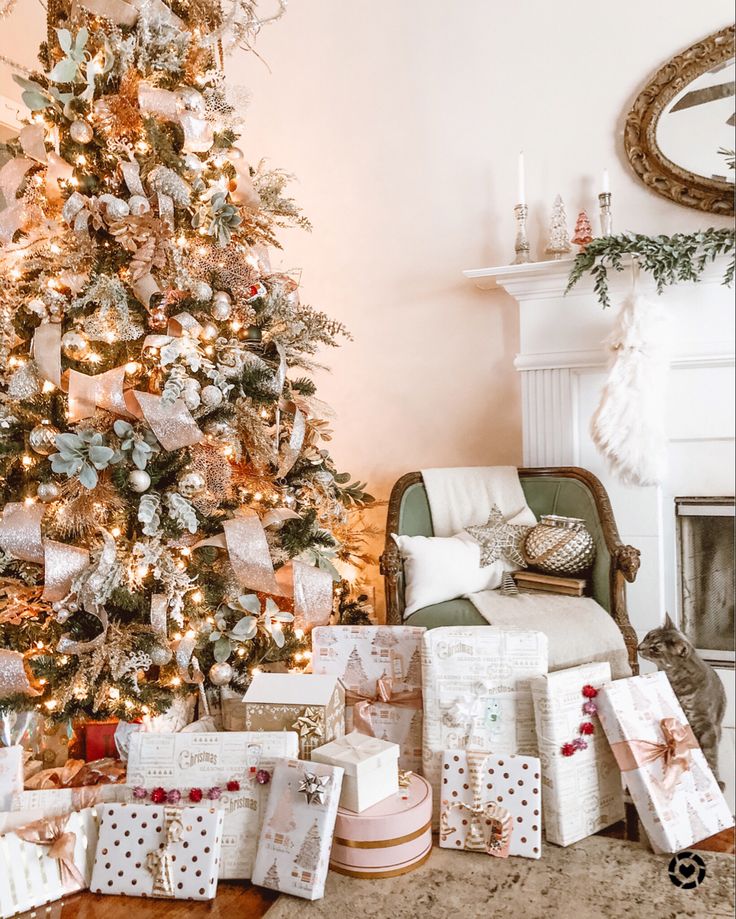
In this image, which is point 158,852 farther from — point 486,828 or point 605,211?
point 605,211

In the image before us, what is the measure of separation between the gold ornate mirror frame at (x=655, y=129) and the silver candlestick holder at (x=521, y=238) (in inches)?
16.8

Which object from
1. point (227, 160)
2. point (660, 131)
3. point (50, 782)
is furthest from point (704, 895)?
point (660, 131)

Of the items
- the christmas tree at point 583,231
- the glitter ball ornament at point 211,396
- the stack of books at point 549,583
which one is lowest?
the stack of books at point 549,583

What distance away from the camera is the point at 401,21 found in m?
2.89

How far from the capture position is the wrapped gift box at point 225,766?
1538mm

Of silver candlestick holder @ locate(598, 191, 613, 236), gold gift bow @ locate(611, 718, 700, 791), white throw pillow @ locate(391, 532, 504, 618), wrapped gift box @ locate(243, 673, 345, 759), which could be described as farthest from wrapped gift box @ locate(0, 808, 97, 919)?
silver candlestick holder @ locate(598, 191, 613, 236)

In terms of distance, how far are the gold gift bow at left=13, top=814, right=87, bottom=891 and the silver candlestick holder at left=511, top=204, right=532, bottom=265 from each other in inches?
90.8

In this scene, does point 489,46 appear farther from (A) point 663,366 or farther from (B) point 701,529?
(B) point 701,529

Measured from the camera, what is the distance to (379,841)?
1.50m

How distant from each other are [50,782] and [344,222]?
2411mm

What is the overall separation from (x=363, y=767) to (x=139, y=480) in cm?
85

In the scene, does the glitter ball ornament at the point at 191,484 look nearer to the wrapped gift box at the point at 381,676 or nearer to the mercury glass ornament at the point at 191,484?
the mercury glass ornament at the point at 191,484

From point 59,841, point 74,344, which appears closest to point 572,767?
point 59,841

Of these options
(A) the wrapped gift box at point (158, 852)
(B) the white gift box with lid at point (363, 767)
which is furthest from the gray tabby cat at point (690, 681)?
(A) the wrapped gift box at point (158, 852)
